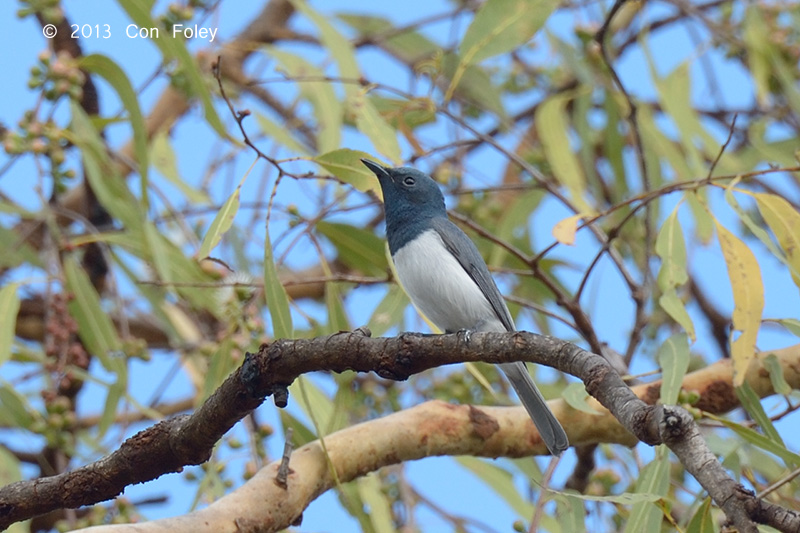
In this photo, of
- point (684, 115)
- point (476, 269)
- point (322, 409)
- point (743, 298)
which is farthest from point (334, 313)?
point (684, 115)

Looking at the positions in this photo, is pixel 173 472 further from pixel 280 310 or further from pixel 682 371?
pixel 682 371

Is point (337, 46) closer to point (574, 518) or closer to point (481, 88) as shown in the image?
point (481, 88)

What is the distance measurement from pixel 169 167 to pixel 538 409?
243 cm

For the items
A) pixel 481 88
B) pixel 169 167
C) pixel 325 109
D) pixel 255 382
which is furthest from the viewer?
pixel 481 88

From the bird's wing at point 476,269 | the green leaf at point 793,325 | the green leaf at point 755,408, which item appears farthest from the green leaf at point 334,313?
the green leaf at point 793,325

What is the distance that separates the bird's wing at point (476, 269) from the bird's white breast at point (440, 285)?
19 millimetres

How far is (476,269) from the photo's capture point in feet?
11.3

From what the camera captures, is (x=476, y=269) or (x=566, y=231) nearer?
(x=566, y=231)

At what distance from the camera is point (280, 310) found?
9.27 ft

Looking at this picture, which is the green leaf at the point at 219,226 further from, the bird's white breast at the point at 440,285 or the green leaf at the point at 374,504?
the green leaf at the point at 374,504

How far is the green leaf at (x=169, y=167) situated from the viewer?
445 cm

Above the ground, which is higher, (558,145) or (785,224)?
(558,145)

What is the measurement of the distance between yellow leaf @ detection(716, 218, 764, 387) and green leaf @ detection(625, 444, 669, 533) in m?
0.29

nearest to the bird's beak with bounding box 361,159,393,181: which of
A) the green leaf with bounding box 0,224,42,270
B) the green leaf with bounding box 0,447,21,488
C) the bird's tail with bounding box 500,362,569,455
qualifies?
the bird's tail with bounding box 500,362,569,455
